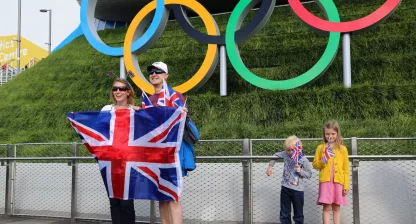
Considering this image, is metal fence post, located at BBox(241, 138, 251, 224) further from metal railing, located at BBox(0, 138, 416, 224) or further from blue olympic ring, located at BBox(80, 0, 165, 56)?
blue olympic ring, located at BBox(80, 0, 165, 56)

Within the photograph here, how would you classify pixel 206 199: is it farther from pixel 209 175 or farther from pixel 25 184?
pixel 25 184

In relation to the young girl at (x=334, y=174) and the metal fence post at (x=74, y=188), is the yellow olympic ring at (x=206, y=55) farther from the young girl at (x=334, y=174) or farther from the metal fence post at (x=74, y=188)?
the young girl at (x=334, y=174)

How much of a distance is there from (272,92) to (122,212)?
724cm

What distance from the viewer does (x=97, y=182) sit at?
684 cm

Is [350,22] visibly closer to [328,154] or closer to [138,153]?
[328,154]

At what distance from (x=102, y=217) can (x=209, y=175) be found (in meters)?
1.81

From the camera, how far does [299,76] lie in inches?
404

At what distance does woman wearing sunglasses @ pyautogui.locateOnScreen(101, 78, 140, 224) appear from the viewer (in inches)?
160

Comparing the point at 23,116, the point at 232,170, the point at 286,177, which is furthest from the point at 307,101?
the point at 23,116

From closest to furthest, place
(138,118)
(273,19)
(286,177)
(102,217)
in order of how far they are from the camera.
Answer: (138,118), (286,177), (102,217), (273,19)

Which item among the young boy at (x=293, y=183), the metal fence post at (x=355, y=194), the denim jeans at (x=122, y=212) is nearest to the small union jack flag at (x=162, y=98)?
the denim jeans at (x=122, y=212)

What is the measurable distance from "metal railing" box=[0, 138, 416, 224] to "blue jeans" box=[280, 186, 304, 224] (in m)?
0.59

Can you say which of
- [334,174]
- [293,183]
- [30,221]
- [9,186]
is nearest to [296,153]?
[293,183]

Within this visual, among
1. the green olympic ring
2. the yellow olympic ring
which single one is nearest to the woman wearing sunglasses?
the green olympic ring
